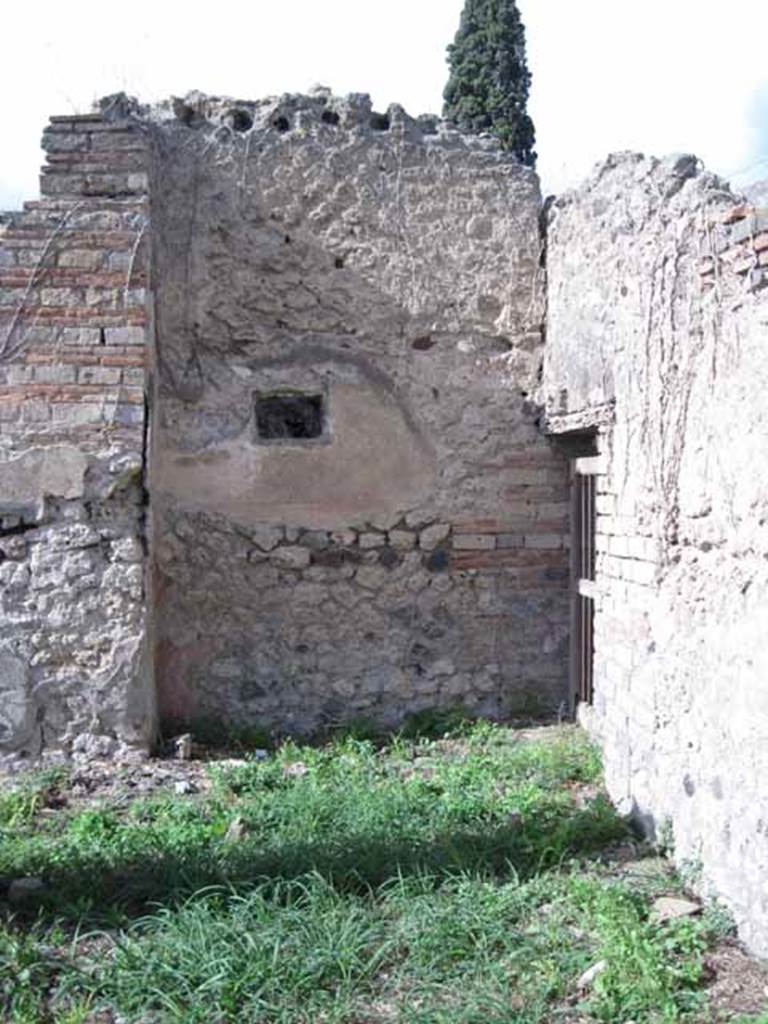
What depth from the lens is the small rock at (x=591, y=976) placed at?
129 inches

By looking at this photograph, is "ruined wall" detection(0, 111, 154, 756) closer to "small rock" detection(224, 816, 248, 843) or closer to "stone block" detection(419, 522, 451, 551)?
"small rock" detection(224, 816, 248, 843)

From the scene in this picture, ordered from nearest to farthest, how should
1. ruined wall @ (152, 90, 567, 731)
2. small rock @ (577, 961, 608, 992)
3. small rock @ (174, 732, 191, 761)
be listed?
small rock @ (577, 961, 608, 992) → small rock @ (174, 732, 191, 761) → ruined wall @ (152, 90, 567, 731)

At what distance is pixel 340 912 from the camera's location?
362 cm

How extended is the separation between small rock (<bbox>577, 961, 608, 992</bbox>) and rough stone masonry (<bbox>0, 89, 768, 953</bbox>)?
84.5 inches

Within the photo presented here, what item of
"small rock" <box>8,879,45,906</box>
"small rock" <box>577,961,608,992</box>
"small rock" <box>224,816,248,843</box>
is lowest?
"small rock" <box>577,961,608,992</box>

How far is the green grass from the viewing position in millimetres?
3182

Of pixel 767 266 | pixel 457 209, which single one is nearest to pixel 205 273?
pixel 457 209

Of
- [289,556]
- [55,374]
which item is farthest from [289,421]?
[55,374]

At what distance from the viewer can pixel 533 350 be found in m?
6.54

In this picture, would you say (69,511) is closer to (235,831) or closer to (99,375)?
(99,375)

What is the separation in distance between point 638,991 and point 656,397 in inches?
89.9

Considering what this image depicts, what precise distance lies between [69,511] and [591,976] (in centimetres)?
341

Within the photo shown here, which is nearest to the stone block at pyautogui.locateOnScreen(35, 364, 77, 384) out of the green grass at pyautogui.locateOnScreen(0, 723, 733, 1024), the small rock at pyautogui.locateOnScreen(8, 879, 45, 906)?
the green grass at pyautogui.locateOnScreen(0, 723, 733, 1024)

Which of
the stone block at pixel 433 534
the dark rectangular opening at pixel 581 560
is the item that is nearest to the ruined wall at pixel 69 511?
the stone block at pixel 433 534
